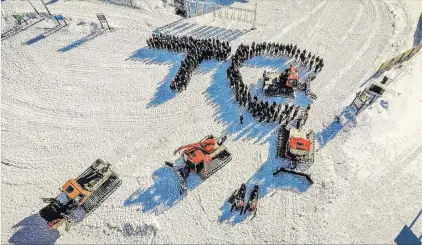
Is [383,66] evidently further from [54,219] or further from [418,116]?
[54,219]

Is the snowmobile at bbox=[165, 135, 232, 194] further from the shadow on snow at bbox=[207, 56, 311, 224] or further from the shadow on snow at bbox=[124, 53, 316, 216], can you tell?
the shadow on snow at bbox=[207, 56, 311, 224]

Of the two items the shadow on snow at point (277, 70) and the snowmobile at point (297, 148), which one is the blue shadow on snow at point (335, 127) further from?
the shadow on snow at point (277, 70)

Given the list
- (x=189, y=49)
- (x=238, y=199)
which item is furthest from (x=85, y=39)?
(x=238, y=199)

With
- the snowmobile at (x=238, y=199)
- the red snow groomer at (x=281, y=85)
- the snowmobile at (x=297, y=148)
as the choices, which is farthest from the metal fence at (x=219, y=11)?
the snowmobile at (x=238, y=199)

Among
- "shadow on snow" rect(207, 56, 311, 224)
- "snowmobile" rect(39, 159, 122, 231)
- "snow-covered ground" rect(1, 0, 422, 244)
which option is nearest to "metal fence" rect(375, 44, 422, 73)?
"snow-covered ground" rect(1, 0, 422, 244)

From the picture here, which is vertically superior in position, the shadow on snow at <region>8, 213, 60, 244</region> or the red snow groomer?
the red snow groomer

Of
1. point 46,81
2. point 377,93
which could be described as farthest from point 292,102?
point 46,81
